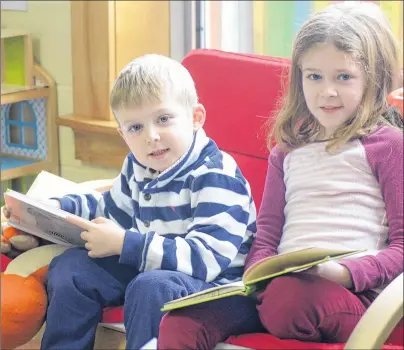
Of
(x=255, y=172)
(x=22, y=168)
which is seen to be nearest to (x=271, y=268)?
(x=255, y=172)

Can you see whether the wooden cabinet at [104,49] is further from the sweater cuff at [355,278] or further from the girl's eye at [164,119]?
the sweater cuff at [355,278]

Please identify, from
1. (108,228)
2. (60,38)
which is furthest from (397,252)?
(60,38)

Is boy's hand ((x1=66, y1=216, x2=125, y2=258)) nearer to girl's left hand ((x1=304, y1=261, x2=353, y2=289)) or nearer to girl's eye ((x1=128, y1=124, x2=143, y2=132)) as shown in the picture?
girl's eye ((x1=128, y1=124, x2=143, y2=132))

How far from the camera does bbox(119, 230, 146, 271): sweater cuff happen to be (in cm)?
172

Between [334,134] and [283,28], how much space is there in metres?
0.90

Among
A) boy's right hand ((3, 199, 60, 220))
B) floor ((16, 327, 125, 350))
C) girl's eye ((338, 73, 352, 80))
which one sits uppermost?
girl's eye ((338, 73, 352, 80))

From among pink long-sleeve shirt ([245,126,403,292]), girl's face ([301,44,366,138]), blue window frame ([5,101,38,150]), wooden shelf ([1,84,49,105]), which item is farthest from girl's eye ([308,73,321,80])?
blue window frame ([5,101,38,150])

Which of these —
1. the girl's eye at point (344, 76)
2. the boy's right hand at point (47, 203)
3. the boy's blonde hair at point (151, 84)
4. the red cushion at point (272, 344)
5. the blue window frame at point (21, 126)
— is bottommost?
the red cushion at point (272, 344)

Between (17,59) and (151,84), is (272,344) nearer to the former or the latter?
(151,84)

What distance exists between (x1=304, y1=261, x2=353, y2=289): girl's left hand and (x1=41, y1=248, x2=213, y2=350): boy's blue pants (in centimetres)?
26

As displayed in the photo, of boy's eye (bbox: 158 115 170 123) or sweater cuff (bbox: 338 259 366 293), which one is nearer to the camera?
sweater cuff (bbox: 338 259 366 293)

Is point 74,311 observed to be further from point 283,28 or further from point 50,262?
point 283,28

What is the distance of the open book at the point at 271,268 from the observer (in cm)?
142

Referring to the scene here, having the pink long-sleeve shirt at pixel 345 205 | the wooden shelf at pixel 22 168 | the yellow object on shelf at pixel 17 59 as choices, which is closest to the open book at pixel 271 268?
the pink long-sleeve shirt at pixel 345 205
